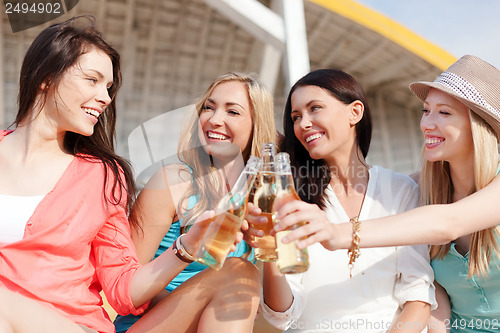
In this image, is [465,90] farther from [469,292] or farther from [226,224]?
[226,224]

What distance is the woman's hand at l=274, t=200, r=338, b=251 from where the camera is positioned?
3.63 ft

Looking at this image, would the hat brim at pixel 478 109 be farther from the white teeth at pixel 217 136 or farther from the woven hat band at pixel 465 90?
the white teeth at pixel 217 136

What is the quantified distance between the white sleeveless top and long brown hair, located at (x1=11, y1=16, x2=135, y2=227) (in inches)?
9.5

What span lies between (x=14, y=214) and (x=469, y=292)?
5.43ft

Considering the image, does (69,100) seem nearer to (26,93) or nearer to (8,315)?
(26,93)

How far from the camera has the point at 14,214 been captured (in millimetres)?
1460

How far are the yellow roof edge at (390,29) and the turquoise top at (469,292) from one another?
3.42 meters

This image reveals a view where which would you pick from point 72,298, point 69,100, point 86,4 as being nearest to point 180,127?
point 69,100

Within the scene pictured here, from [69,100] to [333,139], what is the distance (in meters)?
1.06

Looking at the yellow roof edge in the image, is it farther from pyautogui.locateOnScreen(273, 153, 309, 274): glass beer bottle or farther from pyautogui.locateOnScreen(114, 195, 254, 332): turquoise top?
pyautogui.locateOnScreen(273, 153, 309, 274): glass beer bottle

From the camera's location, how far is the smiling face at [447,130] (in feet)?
5.74

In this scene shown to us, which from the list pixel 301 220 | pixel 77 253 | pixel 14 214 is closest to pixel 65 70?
pixel 14 214

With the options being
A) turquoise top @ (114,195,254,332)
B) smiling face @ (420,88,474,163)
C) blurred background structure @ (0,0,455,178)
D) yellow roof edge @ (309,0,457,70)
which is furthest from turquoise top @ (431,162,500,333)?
yellow roof edge @ (309,0,457,70)

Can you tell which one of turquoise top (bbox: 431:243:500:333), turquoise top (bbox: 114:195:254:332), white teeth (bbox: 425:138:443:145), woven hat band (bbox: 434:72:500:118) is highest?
woven hat band (bbox: 434:72:500:118)
